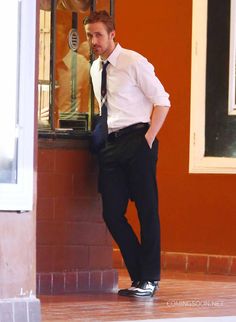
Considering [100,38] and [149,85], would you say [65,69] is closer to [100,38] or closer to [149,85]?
[100,38]

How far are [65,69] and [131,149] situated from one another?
0.89 m

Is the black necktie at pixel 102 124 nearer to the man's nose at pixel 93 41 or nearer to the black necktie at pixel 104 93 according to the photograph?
the black necktie at pixel 104 93

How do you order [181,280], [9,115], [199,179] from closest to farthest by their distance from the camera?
1. [9,115]
2. [181,280]
3. [199,179]

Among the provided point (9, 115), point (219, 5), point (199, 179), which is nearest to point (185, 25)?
point (219, 5)

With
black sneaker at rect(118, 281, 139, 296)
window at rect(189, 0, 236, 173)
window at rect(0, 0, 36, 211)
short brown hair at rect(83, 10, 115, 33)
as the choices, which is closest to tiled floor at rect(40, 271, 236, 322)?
black sneaker at rect(118, 281, 139, 296)

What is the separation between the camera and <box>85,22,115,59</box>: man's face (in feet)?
26.2

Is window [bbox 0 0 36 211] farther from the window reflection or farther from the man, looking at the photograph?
the window reflection

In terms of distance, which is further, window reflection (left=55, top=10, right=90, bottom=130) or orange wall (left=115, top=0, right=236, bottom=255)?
orange wall (left=115, top=0, right=236, bottom=255)

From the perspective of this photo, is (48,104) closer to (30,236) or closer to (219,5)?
(30,236)

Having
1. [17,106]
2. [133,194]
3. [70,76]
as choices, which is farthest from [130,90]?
[17,106]

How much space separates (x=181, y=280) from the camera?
31.1ft

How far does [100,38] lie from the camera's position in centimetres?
800

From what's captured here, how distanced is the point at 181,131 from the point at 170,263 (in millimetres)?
1242

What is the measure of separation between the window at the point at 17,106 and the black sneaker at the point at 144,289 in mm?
1800
